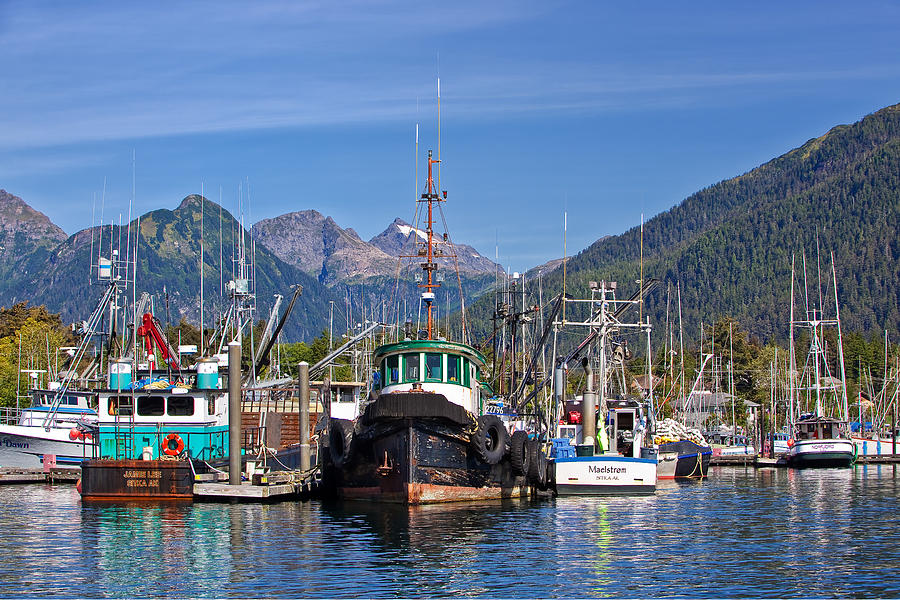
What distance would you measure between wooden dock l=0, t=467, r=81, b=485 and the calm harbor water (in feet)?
44.4

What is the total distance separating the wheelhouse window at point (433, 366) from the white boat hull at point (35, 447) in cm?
3050

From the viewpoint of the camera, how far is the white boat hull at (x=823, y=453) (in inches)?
3349

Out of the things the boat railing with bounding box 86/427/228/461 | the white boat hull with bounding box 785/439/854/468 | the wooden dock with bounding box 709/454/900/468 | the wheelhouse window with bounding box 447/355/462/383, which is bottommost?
the wooden dock with bounding box 709/454/900/468

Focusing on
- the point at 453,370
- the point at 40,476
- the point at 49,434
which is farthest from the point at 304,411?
the point at 49,434

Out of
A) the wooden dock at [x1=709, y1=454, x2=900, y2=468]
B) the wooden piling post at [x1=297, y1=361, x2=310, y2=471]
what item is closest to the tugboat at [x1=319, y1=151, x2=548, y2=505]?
the wooden piling post at [x1=297, y1=361, x2=310, y2=471]

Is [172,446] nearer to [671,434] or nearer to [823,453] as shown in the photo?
[671,434]

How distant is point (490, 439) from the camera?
45.6 metres

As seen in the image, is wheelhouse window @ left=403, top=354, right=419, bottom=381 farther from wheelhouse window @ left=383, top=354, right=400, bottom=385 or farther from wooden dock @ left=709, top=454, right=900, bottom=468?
wooden dock @ left=709, top=454, right=900, bottom=468

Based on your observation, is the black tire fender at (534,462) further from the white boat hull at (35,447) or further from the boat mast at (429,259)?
the white boat hull at (35,447)

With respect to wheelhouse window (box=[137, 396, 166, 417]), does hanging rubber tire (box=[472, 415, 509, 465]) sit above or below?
below

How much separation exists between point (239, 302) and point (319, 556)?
4034cm

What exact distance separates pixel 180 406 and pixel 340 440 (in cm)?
1177

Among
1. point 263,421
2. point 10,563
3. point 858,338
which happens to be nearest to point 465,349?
point 10,563

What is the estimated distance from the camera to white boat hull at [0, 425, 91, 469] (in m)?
68.4
